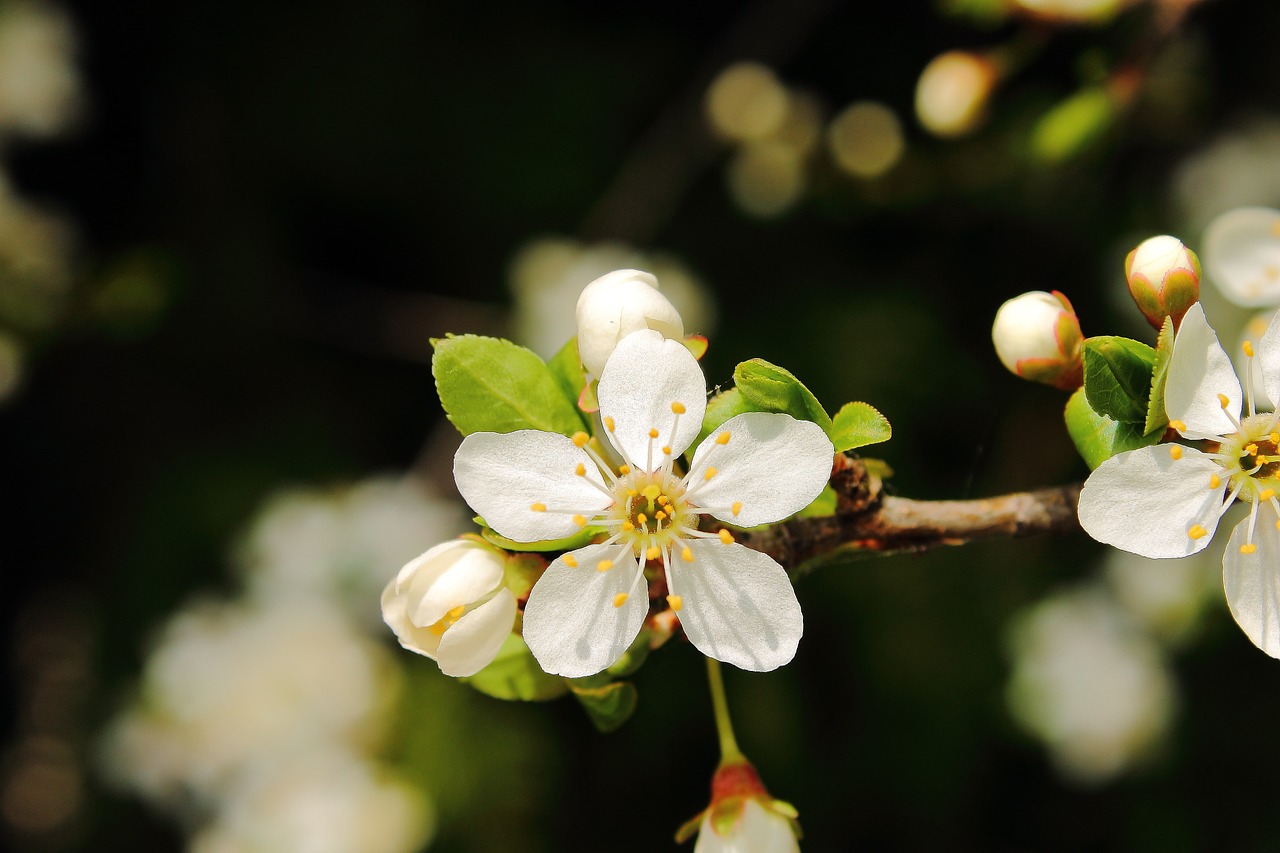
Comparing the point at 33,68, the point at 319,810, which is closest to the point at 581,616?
the point at 319,810

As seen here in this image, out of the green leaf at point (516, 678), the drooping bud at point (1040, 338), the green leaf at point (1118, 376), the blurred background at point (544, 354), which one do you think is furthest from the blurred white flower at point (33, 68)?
the green leaf at point (1118, 376)

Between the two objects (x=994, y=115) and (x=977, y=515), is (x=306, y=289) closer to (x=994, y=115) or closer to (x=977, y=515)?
(x=994, y=115)

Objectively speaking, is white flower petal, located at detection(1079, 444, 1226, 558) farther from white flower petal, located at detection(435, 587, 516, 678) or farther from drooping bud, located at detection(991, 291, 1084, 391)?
white flower petal, located at detection(435, 587, 516, 678)

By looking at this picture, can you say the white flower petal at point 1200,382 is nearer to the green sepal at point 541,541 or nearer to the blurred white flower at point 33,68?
the green sepal at point 541,541

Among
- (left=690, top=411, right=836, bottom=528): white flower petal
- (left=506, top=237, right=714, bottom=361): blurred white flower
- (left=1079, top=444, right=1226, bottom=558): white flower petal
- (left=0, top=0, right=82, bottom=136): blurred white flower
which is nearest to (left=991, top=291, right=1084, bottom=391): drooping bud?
(left=1079, top=444, right=1226, bottom=558): white flower petal

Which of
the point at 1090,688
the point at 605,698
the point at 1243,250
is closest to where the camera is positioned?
the point at 605,698

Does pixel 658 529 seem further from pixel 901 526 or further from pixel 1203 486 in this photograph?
pixel 1203 486
